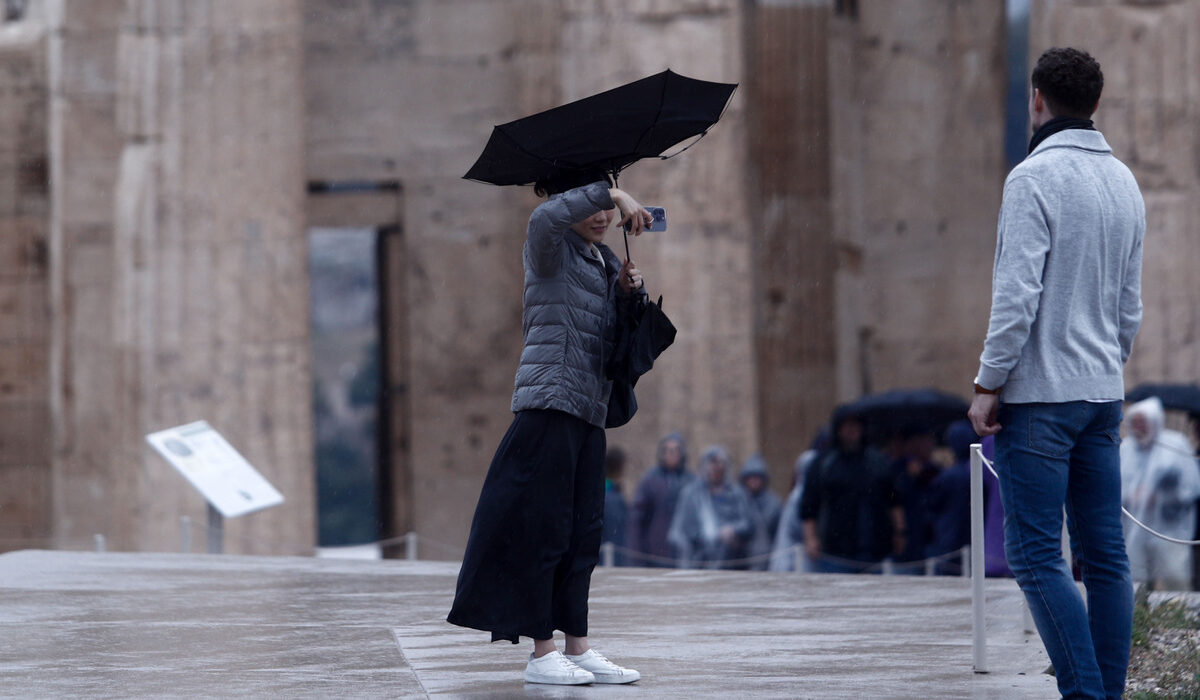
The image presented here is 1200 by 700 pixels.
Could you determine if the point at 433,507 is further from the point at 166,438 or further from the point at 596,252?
the point at 596,252

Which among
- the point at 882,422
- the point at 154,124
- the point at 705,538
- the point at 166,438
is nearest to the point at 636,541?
the point at 705,538

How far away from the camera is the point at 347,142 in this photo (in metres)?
22.2

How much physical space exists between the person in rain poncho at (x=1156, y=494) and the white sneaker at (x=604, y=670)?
6.74 m

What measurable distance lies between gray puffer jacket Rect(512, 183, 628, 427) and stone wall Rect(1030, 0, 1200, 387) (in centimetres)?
993

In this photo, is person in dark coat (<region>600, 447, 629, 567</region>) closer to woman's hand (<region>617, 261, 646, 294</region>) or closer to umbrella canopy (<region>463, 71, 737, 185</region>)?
woman's hand (<region>617, 261, 646, 294</region>)

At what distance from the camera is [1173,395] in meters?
14.1

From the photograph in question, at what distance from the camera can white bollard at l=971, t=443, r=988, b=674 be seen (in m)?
6.35

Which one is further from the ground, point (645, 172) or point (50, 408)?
point (645, 172)

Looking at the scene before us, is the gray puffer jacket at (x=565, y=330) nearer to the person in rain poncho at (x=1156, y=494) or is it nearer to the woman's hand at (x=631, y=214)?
the woman's hand at (x=631, y=214)

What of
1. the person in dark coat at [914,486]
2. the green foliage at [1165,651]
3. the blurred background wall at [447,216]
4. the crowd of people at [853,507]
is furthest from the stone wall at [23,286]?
the green foliage at [1165,651]

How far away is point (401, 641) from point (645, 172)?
9.24 meters

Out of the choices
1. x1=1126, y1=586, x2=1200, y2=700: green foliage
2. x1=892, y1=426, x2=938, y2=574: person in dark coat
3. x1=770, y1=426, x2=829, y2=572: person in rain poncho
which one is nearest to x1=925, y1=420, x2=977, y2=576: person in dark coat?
x1=892, y1=426, x2=938, y2=574: person in dark coat

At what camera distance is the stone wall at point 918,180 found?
82.0ft

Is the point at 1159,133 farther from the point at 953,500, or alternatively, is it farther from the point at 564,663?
the point at 564,663
